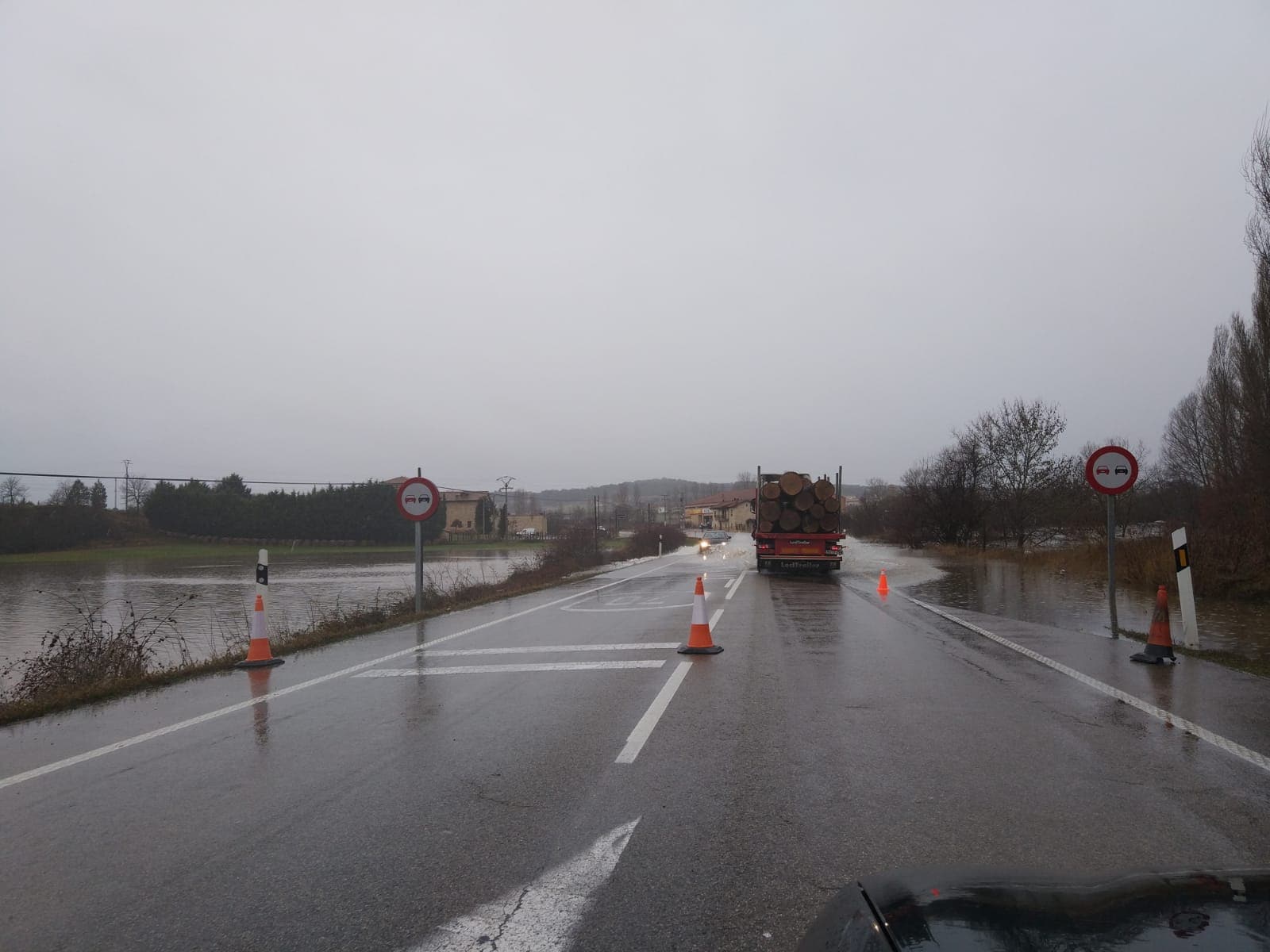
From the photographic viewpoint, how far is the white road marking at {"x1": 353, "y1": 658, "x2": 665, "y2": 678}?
8.12 metres

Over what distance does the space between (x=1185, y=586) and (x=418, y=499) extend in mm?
11287

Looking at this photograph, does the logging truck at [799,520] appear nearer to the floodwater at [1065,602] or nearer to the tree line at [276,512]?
the floodwater at [1065,602]

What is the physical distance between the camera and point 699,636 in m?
9.09

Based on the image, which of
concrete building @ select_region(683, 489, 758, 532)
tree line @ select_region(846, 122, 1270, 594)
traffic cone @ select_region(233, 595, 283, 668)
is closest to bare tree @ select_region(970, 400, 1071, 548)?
tree line @ select_region(846, 122, 1270, 594)

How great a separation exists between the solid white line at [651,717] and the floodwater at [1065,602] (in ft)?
21.9

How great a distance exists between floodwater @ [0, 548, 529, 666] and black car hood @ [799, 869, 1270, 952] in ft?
48.2

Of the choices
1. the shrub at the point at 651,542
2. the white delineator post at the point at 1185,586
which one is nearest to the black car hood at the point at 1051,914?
the white delineator post at the point at 1185,586

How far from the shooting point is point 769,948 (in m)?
2.75

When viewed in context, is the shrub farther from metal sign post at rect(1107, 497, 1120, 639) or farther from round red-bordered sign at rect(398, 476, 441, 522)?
metal sign post at rect(1107, 497, 1120, 639)

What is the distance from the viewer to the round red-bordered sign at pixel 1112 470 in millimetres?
10945

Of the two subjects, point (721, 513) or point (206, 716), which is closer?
point (206, 716)

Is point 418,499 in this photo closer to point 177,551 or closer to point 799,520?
point 799,520

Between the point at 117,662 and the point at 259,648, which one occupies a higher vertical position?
the point at 259,648

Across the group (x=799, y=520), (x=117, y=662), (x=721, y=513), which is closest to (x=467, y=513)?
(x=721, y=513)
